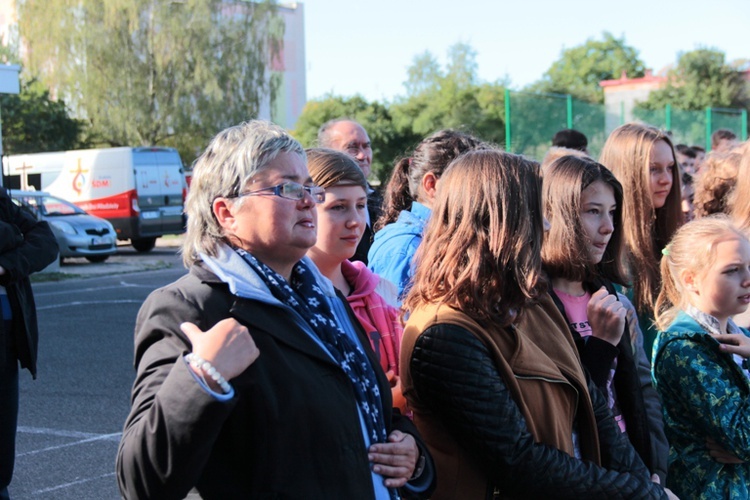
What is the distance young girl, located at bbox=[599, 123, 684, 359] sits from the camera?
385 centimetres

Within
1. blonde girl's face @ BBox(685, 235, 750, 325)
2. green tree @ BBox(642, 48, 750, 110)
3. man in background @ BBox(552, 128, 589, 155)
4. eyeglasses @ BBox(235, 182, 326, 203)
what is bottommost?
blonde girl's face @ BBox(685, 235, 750, 325)

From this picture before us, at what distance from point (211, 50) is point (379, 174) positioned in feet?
37.8

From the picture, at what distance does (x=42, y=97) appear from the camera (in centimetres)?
3297

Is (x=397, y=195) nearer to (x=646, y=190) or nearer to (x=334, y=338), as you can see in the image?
(x=646, y=190)

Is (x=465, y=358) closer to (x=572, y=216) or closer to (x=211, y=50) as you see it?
(x=572, y=216)

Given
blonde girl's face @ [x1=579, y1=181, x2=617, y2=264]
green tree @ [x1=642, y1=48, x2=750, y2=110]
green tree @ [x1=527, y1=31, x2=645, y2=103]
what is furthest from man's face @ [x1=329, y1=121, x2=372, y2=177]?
green tree @ [x1=527, y1=31, x2=645, y2=103]

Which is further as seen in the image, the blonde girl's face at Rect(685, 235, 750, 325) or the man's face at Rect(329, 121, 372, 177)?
the man's face at Rect(329, 121, 372, 177)

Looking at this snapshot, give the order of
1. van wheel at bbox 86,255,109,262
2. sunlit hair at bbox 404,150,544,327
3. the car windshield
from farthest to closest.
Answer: van wheel at bbox 86,255,109,262 < the car windshield < sunlit hair at bbox 404,150,544,327

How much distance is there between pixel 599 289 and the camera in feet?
10.1

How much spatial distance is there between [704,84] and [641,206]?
122ft

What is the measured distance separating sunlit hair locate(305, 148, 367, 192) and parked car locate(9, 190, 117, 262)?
15.6 m

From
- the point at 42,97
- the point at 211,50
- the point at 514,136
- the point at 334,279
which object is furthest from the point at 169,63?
the point at 334,279

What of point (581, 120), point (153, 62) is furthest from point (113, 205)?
point (153, 62)

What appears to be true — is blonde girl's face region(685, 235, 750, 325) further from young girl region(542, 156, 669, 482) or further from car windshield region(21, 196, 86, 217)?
car windshield region(21, 196, 86, 217)
